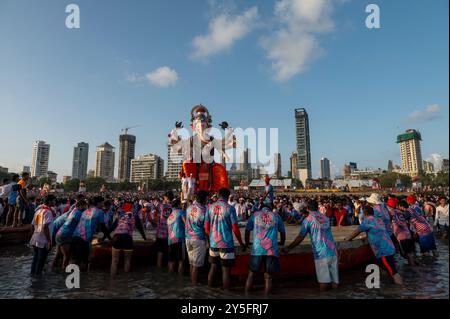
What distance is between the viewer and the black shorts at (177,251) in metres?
7.95

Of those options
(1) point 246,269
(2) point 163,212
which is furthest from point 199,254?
(2) point 163,212

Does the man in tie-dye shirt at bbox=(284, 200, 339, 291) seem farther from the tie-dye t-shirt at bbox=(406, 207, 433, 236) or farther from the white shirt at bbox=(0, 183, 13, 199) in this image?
the white shirt at bbox=(0, 183, 13, 199)

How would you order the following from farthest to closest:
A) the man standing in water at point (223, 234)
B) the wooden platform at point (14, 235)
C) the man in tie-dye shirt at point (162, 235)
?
the wooden platform at point (14, 235)
the man in tie-dye shirt at point (162, 235)
the man standing in water at point (223, 234)

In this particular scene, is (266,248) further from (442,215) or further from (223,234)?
(442,215)

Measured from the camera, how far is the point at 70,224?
8.44 meters

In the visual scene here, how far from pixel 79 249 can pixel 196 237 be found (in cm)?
374

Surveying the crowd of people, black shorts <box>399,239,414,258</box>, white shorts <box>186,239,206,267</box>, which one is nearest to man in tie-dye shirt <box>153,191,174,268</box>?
the crowd of people

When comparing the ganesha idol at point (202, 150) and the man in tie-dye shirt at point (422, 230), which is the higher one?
the ganesha idol at point (202, 150)

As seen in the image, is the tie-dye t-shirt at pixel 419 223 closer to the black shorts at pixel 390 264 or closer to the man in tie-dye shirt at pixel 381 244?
the man in tie-dye shirt at pixel 381 244

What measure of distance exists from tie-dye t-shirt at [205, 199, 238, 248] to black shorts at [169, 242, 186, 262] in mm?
1545

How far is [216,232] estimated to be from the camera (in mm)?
6723

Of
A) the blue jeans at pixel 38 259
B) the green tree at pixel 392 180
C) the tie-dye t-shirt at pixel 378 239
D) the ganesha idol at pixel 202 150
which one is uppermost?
the green tree at pixel 392 180

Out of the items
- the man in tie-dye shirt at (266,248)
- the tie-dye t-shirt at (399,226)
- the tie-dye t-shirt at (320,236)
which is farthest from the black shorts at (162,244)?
the tie-dye t-shirt at (399,226)

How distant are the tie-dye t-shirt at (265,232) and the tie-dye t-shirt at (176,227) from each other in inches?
89.7
